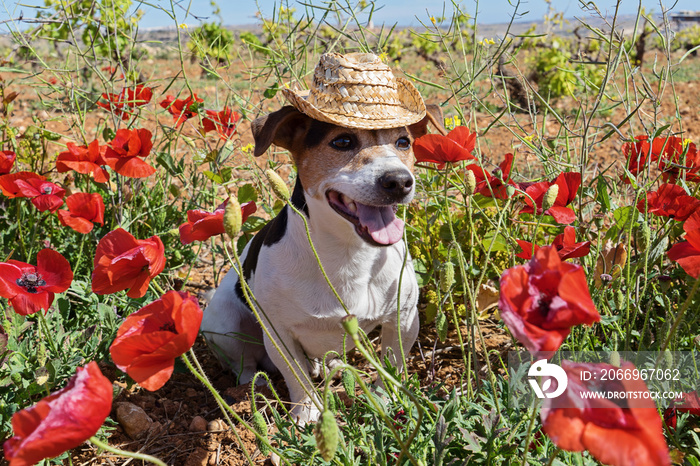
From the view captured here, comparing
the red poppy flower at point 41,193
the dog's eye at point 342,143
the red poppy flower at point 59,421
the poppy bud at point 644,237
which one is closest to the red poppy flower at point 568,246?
the poppy bud at point 644,237

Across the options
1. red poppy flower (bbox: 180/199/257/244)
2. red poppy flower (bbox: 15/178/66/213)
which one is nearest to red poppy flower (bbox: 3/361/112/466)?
red poppy flower (bbox: 180/199/257/244)

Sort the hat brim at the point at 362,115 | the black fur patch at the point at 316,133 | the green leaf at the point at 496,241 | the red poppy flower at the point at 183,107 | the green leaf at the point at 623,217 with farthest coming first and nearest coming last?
1. the red poppy flower at the point at 183,107
2. the green leaf at the point at 496,241
3. the black fur patch at the point at 316,133
4. the hat brim at the point at 362,115
5. the green leaf at the point at 623,217

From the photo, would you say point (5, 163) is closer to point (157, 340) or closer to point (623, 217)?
point (157, 340)

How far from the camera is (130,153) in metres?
2.42

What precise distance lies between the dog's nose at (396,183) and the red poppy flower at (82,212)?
3.86ft

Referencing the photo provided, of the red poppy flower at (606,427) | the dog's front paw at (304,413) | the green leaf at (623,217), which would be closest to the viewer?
the red poppy flower at (606,427)

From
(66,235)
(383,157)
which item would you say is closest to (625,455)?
(383,157)

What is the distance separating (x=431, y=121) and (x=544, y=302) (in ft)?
5.68

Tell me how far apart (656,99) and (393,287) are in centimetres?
124

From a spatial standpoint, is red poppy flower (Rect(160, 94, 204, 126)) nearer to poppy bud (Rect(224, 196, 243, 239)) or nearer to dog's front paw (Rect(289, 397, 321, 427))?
dog's front paw (Rect(289, 397, 321, 427))

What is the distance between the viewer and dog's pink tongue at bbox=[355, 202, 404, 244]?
6.99ft

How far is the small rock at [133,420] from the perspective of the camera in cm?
237

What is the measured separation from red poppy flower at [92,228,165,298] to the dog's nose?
0.90m

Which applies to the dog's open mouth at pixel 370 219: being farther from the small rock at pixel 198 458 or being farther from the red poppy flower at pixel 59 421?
the red poppy flower at pixel 59 421
